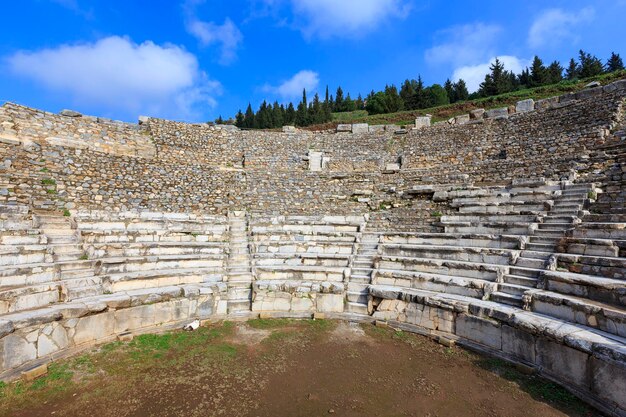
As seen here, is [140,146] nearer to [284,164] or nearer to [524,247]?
[284,164]

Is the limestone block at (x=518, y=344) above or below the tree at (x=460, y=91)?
below

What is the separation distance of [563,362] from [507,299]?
165 centimetres

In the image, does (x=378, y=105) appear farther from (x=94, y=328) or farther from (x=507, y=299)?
(x=94, y=328)

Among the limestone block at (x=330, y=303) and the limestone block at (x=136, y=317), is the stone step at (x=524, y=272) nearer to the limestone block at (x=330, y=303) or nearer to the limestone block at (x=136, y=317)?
the limestone block at (x=330, y=303)

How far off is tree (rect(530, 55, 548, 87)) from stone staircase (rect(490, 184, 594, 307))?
3714 cm

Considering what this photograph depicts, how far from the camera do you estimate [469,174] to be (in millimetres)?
12656

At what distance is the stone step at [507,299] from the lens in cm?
612

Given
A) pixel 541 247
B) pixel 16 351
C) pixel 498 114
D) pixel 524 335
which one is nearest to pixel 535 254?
pixel 541 247

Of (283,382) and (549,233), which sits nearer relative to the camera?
(283,382)

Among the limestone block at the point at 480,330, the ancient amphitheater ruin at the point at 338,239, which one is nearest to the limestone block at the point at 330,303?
the ancient amphitheater ruin at the point at 338,239

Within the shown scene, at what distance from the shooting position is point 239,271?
9039mm

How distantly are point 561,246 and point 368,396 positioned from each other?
17.5 feet

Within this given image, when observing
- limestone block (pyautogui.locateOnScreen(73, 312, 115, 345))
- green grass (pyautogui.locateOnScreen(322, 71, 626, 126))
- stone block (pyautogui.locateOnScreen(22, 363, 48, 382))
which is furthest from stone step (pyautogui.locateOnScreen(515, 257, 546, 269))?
green grass (pyautogui.locateOnScreen(322, 71, 626, 126))

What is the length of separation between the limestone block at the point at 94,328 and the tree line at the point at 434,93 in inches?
1611
